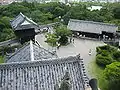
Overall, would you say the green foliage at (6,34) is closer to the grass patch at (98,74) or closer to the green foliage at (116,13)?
the grass patch at (98,74)

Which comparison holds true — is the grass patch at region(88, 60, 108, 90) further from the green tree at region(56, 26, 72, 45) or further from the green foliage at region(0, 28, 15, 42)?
the green foliage at region(0, 28, 15, 42)

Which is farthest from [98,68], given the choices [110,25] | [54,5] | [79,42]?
[54,5]

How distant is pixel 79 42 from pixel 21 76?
72.5ft

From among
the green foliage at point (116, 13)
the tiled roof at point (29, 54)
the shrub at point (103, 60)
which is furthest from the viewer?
the green foliage at point (116, 13)

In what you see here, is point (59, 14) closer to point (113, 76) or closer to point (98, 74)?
point (98, 74)

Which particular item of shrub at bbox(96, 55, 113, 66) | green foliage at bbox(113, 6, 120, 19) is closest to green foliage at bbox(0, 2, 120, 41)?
green foliage at bbox(113, 6, 120, 19)

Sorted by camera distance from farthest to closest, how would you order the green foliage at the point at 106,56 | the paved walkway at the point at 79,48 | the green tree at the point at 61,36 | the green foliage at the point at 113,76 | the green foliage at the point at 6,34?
the green foliage at the point at 6,34, the green tree at the point at 61,36, the paved walkway at the point at 79,48, the green foliage at the point at 106,56, the green foliage at the point at 113,76

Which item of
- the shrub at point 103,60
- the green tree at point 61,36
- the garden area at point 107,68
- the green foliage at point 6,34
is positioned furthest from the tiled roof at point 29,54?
the green foliage at point 6,34

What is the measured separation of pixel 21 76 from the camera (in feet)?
35.0

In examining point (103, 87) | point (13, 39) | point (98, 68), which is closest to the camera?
point (103, 87)

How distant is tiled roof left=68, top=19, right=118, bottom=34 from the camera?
3356 centimetres

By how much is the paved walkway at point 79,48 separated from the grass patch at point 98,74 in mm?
837

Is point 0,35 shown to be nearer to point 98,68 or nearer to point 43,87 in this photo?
point 98,68

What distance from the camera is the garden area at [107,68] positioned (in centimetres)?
2020
